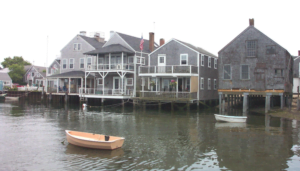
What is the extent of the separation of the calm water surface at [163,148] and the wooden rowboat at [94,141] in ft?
0.99

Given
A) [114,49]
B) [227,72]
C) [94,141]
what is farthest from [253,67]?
[94,141]

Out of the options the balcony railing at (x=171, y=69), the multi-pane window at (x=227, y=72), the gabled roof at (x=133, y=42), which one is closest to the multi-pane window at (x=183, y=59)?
the balcony railing at (x=171, y=69)

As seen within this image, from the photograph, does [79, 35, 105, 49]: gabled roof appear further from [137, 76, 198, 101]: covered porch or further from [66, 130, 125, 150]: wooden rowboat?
[66, 130, 125, 150]: wooden rowboat

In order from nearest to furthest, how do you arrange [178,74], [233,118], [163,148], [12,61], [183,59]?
[163,148] → [233,118] → [178,74] → [183,59] → [12,61]

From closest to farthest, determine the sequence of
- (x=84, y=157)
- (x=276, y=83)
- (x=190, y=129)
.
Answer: (x=84, y=157), (x=190, y=129), (x=276, y=83)

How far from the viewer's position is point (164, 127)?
23.5 metres

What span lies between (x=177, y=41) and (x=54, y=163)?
2928cm

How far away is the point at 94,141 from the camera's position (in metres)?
15.6

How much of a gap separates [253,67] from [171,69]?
10.4m

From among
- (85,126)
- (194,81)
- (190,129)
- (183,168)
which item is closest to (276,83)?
(194,81)

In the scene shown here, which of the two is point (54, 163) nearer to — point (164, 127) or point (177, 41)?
point (164, 127)

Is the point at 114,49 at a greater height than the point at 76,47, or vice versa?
the point at 76,47

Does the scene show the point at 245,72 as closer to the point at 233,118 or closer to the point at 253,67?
the point at 253,67

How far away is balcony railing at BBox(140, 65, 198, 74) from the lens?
3738 cm
